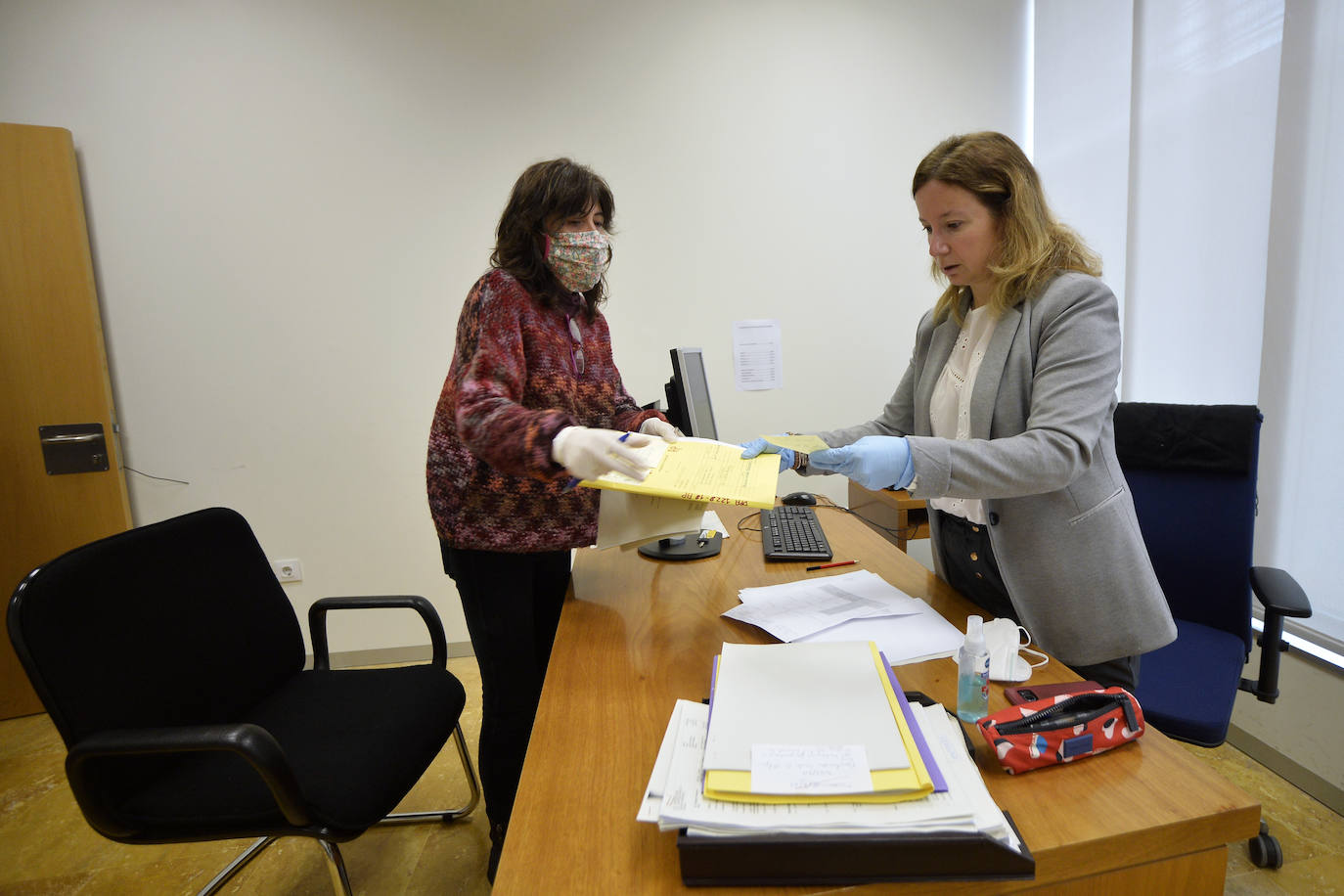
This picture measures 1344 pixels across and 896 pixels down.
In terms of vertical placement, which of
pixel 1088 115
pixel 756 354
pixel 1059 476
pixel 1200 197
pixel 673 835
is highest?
pixel 1088 115

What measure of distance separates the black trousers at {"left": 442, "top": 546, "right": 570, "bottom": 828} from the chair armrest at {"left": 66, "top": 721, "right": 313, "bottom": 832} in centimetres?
38

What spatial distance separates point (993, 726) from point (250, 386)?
2.82 meters

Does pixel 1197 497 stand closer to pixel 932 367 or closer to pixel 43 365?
pixel 932 367

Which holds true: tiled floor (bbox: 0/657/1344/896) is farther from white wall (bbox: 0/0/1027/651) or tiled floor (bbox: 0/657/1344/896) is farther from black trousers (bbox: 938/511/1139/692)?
white wall (bbox: 0/0/1027/651)

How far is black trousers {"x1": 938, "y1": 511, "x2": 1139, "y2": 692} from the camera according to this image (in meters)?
1.15

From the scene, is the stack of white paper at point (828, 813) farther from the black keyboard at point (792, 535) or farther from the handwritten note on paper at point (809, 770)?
the black keyboard at point (792, 535)

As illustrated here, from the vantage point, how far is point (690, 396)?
1.69 m

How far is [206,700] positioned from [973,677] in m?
1.43

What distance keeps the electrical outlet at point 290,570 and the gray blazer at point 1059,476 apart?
2618mm

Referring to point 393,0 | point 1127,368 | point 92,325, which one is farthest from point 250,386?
point 1127,368

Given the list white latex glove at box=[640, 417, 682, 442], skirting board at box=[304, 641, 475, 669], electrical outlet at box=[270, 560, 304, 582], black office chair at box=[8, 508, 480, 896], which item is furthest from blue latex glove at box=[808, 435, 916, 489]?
electrical outlet at box=[270, 560, 304, 582]

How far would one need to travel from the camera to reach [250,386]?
8.49 ft

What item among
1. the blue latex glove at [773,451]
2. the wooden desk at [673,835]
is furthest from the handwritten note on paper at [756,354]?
the wooden desk at [673,835]

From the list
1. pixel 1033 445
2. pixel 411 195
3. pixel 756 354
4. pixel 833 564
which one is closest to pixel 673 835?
pixel 1033 445
